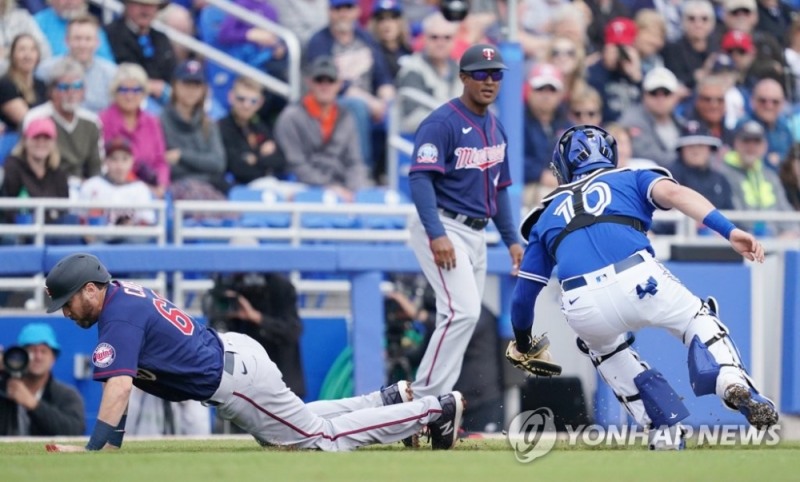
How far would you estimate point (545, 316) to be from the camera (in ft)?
44.5

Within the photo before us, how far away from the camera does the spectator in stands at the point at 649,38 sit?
1816cm

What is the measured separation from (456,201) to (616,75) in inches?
301

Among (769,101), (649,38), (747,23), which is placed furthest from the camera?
(747,23)

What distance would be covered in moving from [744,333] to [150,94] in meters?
6.17

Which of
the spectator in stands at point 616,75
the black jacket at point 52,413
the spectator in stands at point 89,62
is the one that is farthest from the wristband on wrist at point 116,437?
the spectator in stands at point 616,75

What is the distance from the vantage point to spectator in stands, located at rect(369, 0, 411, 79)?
A: 54.6 feet

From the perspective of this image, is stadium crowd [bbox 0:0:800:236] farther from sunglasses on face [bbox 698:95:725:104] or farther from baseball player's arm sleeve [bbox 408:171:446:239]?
baseball player's arm sleeve [bbox 408:171:446:239]

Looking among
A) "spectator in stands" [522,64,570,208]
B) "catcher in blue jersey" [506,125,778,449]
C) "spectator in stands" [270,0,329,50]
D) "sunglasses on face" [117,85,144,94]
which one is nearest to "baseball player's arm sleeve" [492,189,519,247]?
"catcher in blue jersey" [506,125,778,449]

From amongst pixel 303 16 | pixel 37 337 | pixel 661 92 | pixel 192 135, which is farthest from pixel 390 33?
pixel 37 337

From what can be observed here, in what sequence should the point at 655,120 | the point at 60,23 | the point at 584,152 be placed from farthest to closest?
the point at 655,120 → the point at 60,23 → the point at 584,152

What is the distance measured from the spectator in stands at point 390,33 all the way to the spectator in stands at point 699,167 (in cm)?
318

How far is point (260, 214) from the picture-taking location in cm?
1395

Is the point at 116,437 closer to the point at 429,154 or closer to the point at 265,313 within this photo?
the point at 429,154

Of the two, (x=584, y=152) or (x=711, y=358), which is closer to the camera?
(x=711, y=358)
